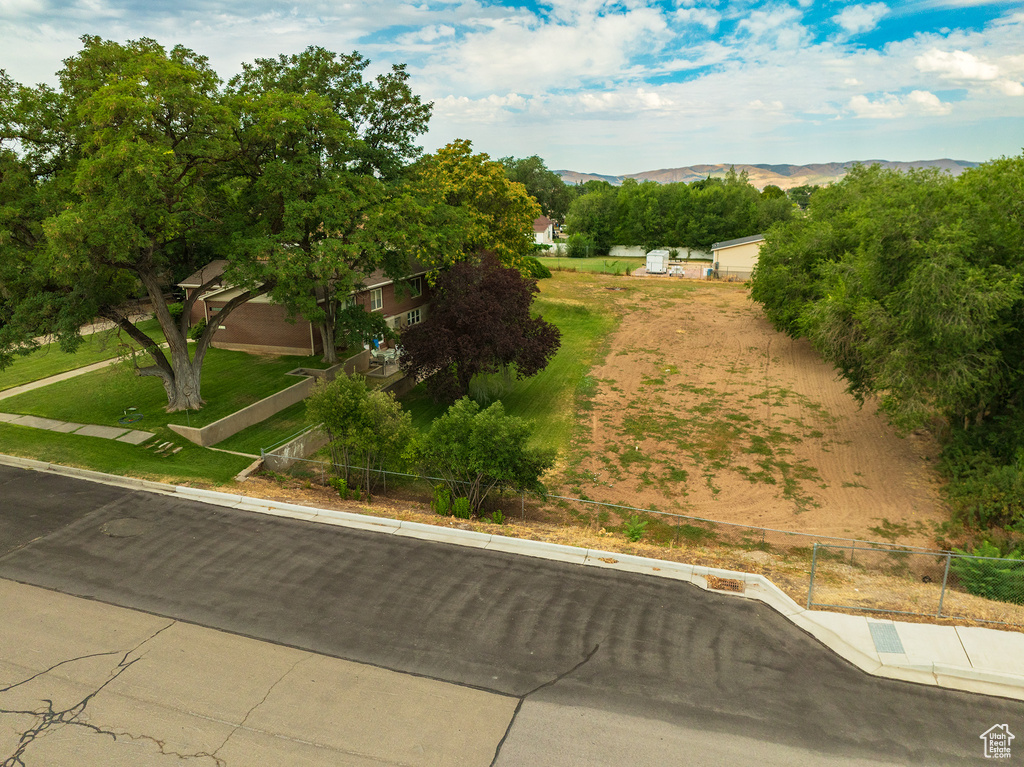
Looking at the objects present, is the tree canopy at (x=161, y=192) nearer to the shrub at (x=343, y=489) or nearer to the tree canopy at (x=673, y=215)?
the shrub at (x=343, y=489)

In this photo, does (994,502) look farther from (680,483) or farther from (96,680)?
(96,680)

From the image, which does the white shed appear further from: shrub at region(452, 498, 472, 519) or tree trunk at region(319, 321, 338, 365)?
shrub at region(452, 498, 472, 519)

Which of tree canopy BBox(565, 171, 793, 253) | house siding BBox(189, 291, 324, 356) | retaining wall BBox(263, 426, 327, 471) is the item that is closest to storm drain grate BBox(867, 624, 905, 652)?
retaining wall BBox(263, 426, 327, 471)

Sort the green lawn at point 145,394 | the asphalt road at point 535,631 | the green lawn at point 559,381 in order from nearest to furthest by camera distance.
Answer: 1. the asphalt road at point 535,631
2. the green lawn at point 145,394
3. the green lawn at point 559,381

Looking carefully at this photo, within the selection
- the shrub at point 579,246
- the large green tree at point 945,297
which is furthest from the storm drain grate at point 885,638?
the shrub at point 579,246

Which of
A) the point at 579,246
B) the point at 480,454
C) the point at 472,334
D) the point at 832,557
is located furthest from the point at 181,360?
the point at 579,246

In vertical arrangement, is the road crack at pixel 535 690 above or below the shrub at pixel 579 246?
below

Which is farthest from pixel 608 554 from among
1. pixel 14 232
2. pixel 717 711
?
pixel 14 232
